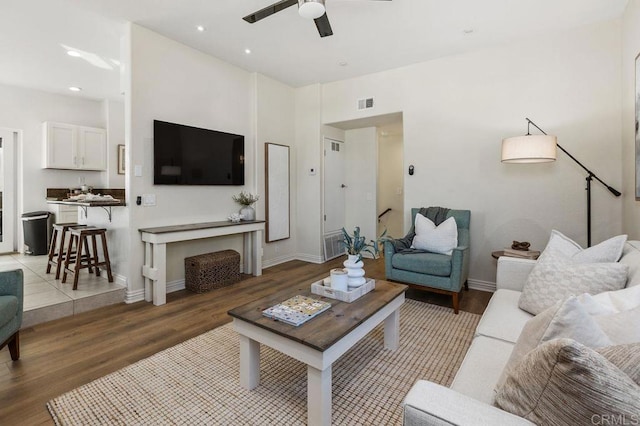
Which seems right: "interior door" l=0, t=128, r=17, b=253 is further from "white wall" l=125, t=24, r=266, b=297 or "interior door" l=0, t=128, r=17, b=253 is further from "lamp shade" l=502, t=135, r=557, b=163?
"lamp shade" l=502, t=135, r=557, b=163

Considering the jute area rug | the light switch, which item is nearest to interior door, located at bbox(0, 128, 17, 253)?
the light switch

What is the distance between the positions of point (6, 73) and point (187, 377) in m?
5.35

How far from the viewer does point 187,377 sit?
197 centimetres

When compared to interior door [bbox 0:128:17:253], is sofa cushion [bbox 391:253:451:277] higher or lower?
lower

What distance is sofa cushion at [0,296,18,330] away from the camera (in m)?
1.88

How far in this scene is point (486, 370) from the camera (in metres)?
1.29

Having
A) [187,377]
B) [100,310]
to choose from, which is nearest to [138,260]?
[100,310]

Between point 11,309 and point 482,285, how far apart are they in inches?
172

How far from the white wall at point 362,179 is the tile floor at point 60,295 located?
374cm

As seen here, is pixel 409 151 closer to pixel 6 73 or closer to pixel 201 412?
pixel 201 412

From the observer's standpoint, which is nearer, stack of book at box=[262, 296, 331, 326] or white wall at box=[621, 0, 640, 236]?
stack of book at box=[262, 296, 331, 326]

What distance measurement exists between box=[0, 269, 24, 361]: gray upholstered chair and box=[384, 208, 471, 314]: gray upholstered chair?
3.01 meters

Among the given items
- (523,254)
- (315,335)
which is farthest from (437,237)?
(315,335)

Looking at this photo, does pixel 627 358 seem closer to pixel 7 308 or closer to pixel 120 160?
pixel 7 308
